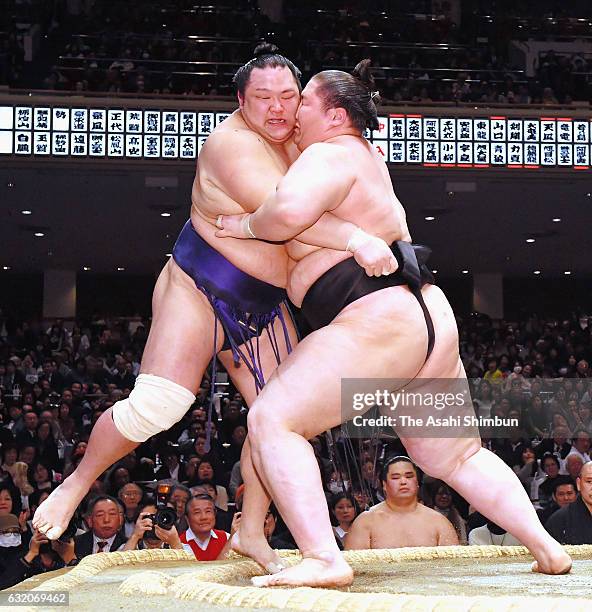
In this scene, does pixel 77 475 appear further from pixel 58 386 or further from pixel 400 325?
pixel 58 386

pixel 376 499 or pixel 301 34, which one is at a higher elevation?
pixel 301 34

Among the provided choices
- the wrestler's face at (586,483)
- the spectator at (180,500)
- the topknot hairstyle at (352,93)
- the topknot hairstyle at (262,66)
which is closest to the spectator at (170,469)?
the spectator at (180,500)

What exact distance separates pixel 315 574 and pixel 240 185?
2.65 feet

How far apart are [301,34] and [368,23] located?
0.98 meters

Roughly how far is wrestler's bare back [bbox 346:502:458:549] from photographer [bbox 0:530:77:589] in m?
1.01

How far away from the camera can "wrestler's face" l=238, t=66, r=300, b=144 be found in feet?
6.89

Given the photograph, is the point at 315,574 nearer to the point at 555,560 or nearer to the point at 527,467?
the point at 555,560

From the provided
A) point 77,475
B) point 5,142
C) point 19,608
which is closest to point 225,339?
point 77,475

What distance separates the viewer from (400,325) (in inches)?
71.4

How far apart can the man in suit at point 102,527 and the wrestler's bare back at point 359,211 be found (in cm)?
200

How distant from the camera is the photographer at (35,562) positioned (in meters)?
3.25

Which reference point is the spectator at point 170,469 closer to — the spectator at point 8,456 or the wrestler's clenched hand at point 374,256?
the spectator at point 8,456

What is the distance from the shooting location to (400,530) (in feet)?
11.4

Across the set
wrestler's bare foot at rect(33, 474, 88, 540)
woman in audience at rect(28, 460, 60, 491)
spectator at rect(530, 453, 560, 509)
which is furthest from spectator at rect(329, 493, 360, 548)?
wrestler's bare foot at rect(33, 474, 88, 540)
